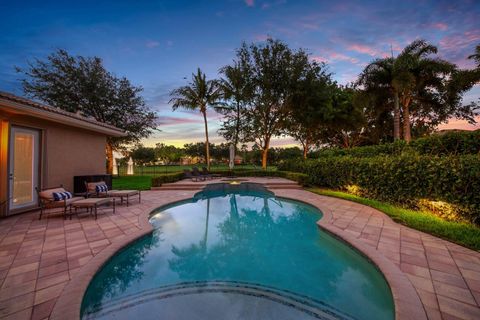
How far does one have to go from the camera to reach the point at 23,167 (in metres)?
7.19

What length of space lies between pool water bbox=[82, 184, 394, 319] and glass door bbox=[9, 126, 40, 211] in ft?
15.7

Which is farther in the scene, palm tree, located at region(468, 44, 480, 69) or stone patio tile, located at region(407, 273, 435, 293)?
palm tree, located at region(468, 44, 480, 69)

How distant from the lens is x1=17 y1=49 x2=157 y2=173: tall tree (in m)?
16.5

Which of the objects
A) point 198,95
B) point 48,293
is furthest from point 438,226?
point 198,95

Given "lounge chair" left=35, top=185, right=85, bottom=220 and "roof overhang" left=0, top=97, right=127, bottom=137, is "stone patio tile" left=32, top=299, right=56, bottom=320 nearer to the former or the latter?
"lounge chair" left=35, top=185, right=85, bottom=220

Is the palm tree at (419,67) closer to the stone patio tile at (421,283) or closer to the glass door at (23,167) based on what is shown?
the stone patio tile at (421,283)

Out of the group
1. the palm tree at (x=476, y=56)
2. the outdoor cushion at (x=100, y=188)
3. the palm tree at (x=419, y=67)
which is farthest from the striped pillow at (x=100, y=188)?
the palm tree at (x=476, y=56)

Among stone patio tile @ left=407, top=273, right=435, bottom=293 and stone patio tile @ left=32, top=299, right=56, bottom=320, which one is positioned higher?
stone patio tile @ left=407, top=273, right=435, bottom=293

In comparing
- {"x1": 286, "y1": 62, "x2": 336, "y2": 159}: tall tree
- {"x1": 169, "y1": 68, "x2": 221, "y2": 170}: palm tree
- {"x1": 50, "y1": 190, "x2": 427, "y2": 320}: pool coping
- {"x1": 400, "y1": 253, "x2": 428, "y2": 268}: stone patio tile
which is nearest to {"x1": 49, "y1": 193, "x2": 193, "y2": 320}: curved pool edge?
{"x1": 50, "y1": 190, "x2": 427, "y2": 320}: pool coping

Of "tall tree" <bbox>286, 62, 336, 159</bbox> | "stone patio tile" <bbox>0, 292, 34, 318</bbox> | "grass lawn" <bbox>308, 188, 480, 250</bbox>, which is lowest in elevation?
"stone patio tile" <bbox>0, 292, 34, 318</bbox>

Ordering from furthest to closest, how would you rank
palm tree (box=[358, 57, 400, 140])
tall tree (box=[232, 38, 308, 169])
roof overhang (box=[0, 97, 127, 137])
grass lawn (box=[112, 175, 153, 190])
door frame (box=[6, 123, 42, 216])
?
1. tall tree (box=[232, 38, 308, 169])
2. palm tree (box=[358, 57, 400, 140])
3. grass lawn (box=[112, 175, 153, 190])
4. door frame (box=[6, 123, 42, 216])
5. roof overhang (box=[0, 97, 127, 137])

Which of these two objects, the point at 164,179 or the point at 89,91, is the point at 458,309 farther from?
the point at 89,91

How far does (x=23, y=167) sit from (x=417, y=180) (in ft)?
42.0

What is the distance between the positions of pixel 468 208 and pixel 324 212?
3381mm
